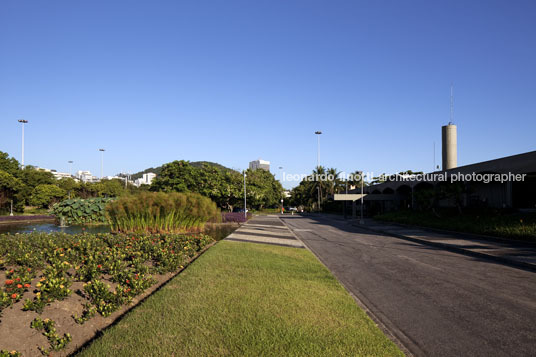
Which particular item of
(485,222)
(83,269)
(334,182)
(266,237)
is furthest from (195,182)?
(334,182)

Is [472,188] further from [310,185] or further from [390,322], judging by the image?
[310,185]

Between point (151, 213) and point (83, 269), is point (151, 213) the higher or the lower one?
the higher one

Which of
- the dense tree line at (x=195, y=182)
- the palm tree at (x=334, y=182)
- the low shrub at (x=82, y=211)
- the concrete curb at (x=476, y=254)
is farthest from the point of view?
the palm tree at (x=334, y=182)

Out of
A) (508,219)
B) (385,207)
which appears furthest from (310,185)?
(508,219)

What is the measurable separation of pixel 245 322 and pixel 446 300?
479cm

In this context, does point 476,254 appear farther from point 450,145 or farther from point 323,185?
point 323,185

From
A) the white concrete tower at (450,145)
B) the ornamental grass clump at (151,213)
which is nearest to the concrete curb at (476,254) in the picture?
the ornamental grass clump at (151,213)

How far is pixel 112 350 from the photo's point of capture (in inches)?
160

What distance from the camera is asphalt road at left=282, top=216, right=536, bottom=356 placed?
4.95 m

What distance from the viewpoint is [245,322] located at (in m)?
5.08

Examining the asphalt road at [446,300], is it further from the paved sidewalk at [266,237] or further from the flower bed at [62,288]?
the flower bed at [62,288]

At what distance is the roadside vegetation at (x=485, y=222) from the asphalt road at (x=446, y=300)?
6.47 meters

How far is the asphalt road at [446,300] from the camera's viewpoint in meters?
4.95

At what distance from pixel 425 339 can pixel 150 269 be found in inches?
258
